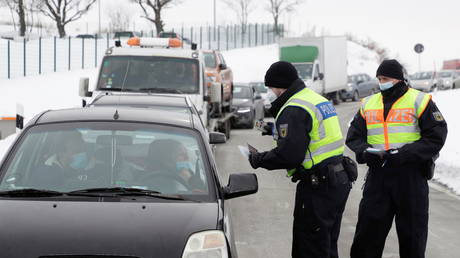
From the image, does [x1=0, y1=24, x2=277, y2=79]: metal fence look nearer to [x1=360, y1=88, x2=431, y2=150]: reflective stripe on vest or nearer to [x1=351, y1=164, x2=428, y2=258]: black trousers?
[x1=360, y1=88, x2=431, y2=150]: reflective stripe on vest

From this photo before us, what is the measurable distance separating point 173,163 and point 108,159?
45 cm

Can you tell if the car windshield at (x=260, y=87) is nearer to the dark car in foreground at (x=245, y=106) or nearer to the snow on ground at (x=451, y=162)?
the dark car in foreground at (x=245, y=106)

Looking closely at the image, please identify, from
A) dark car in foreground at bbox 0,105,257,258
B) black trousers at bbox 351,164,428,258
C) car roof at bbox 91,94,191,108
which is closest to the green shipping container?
car roof at bbox 91,94,191,108

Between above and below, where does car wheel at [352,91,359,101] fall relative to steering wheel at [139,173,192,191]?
below

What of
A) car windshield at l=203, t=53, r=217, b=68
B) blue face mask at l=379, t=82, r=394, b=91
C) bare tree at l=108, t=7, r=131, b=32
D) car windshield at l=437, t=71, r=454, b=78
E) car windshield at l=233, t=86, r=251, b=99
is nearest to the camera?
blue face mask at l=379, t=82, r=394, b=91

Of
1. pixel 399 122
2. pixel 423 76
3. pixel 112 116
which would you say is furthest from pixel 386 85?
pixel 423 76

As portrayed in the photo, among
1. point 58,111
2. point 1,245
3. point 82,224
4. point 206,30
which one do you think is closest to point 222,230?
point 82,224

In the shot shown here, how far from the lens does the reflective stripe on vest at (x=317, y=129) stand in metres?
5.98

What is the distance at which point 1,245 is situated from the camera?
4492 mm

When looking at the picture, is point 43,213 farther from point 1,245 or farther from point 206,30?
point 206,30

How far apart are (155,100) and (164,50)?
4.37m

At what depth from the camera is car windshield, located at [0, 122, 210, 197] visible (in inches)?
214

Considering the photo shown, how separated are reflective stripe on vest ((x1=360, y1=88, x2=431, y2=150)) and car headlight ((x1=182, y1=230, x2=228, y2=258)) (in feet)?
7.71

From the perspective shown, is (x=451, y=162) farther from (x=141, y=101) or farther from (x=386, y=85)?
(x=386, y=85)
